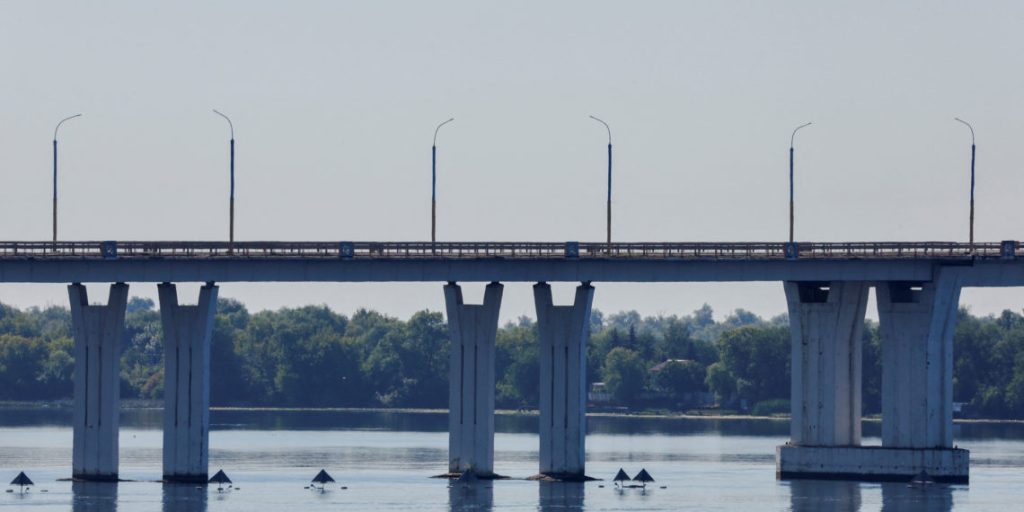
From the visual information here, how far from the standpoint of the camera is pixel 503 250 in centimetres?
13238

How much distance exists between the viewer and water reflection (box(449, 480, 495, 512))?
385 ft

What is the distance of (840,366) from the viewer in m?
137

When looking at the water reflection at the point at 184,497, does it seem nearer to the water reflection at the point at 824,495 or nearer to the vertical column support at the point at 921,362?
the water reflection at the point at 824,495

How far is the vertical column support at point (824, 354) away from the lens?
137250 mm

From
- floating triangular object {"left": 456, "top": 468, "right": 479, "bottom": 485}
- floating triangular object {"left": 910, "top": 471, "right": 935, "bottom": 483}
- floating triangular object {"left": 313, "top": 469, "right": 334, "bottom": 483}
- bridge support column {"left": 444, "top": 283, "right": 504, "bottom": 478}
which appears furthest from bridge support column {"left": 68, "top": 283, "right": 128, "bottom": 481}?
floating triangular object {"left": 910, "top": 471, "right": 935, "bottom": 483}

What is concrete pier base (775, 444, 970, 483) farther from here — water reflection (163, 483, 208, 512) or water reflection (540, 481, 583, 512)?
water reflection (163, 483, 208, 512)

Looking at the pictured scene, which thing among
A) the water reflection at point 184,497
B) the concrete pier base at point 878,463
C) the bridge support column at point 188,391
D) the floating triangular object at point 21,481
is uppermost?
the bridge support column at point 188,391

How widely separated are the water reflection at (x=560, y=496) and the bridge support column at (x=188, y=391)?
1781 cm

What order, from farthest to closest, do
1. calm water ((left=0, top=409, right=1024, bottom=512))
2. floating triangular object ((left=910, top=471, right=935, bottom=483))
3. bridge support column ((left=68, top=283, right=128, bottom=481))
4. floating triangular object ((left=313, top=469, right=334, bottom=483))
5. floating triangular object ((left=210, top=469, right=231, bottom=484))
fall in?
floating triangular object ((left=910, top=471, right=935, bottom=483)), floating triangular object ((left=313, top=469, right=334, bottom=483)), floating triangular object ((left=210, top=469, right=231, bottom=484)), bridge support column ((left=68, top=283, right=128, bottom=481)), calm water ((left=0, top=409, right=1024, bottom=512))

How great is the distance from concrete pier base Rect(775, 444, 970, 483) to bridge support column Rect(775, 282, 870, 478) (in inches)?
2.2

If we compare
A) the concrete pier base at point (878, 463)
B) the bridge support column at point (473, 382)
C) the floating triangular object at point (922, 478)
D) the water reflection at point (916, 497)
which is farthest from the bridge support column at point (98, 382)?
the floating triangular object at point (922, 478)

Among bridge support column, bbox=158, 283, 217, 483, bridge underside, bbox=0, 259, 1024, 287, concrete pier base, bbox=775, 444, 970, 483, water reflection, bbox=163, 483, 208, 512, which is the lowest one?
water reflection, bbox=163, 483, 208, 512

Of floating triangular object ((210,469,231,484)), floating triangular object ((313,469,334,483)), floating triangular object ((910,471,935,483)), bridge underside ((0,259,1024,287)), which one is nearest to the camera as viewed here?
bridge underside ((0,259,1024,287))

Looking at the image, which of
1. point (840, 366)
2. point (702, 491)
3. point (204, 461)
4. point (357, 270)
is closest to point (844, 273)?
point (840, 366)
